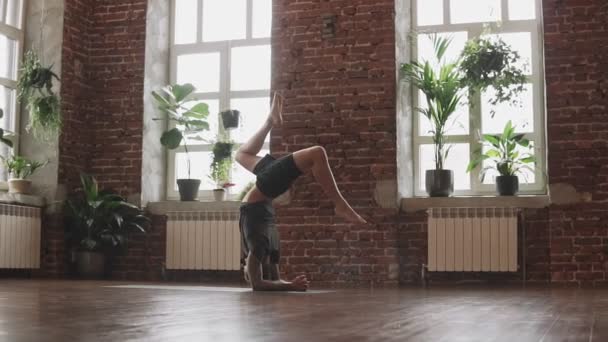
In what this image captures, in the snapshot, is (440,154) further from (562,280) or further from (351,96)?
(562,280)

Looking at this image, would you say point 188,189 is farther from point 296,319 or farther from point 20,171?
point 296,319

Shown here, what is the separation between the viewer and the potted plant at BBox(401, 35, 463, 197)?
702 centimetres

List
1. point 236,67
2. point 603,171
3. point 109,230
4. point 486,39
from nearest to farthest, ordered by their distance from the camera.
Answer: point 603,171 < point 486,39 < point 109,230 < point 236,67

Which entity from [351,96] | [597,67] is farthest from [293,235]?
[597,67]

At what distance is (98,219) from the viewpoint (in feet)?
25.0

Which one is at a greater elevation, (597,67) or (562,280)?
(597,67)

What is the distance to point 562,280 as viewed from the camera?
21.8 feet

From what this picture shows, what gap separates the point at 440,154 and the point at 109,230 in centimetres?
324

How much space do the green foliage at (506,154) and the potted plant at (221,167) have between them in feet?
7.60

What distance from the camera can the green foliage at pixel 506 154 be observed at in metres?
6.86

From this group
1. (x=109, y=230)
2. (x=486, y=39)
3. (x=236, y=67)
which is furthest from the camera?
(x=236, y=67)

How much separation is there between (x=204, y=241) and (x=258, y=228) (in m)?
2.55

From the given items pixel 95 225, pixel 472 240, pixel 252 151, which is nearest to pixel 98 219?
pixel 95 225

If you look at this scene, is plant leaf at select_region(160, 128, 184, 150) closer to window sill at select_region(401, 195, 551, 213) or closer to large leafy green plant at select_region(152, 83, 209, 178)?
large leafy green plant at select_region(152, 83, 209, 178)
